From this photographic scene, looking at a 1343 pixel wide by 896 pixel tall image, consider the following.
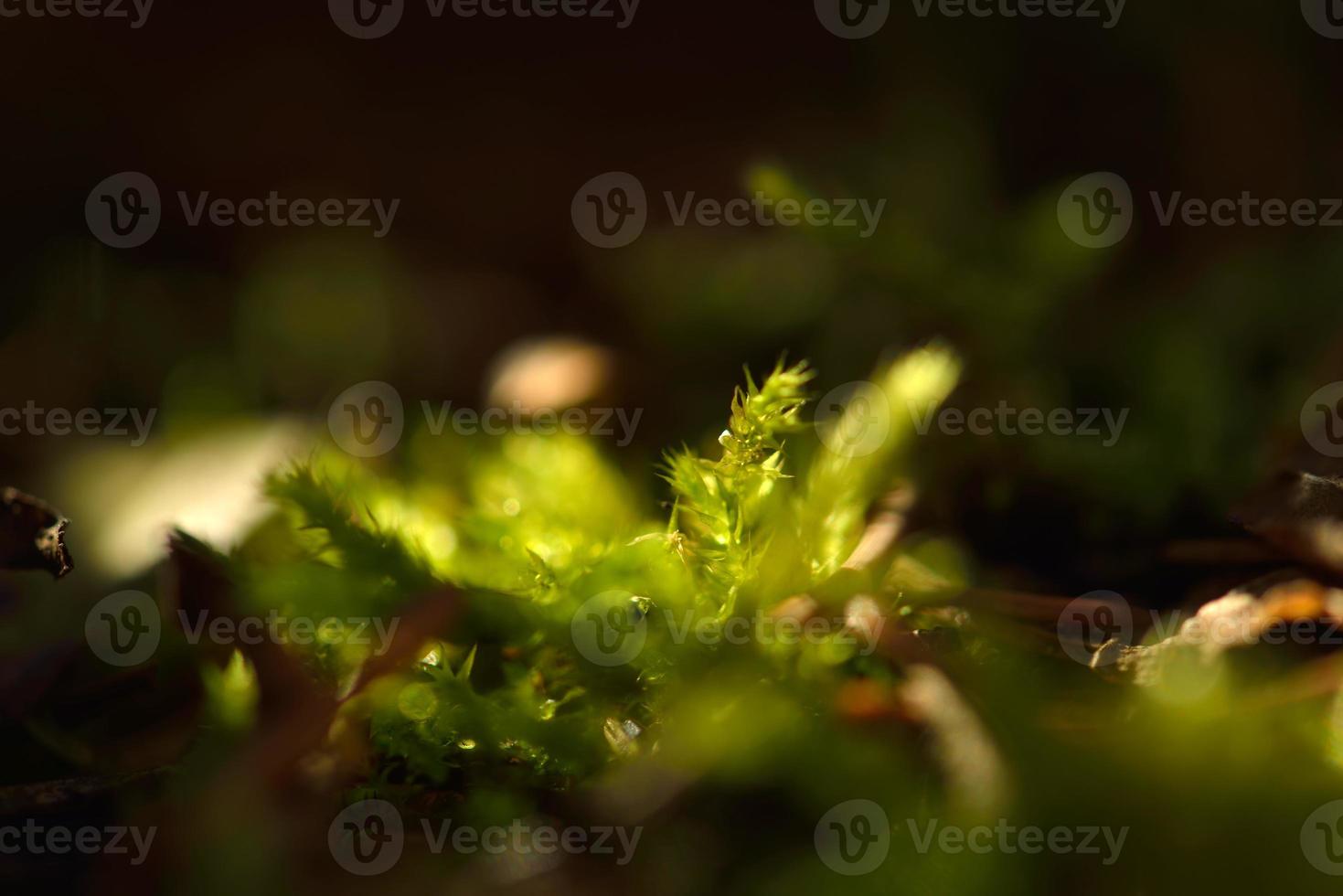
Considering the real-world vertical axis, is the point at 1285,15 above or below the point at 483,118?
above

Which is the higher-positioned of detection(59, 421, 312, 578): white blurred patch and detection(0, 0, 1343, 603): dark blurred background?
detection(0, 0, 1343, 603): dark blurred background

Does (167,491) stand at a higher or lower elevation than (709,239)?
lower

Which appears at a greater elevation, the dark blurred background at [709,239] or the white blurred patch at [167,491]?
the dark blurred background at [709,239]

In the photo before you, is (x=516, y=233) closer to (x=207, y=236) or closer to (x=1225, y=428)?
(x=207, y=236)

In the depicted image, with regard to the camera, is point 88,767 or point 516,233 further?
point 516,233

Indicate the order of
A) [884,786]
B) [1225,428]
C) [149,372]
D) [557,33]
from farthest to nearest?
[557,33] → [149,372] → [1225,428] → [884,786]

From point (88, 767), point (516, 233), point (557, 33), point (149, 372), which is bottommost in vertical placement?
point (88, 767)

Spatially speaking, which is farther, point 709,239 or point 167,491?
point 709,239

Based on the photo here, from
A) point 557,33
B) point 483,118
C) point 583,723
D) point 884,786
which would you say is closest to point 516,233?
point 483,118

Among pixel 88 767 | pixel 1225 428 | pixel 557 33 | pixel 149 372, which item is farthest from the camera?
pixel 557 33
